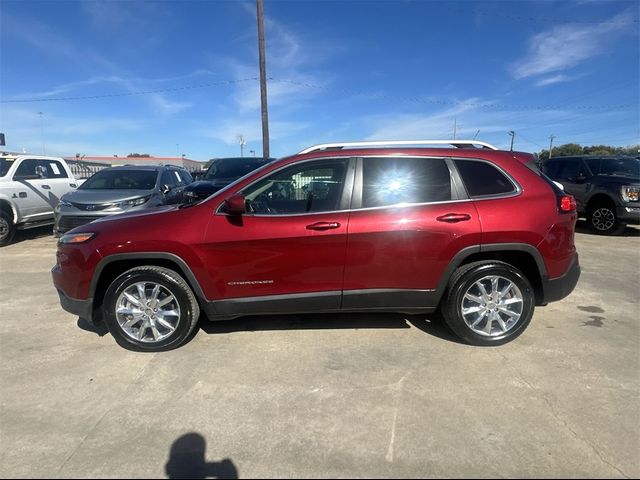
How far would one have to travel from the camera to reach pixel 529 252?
379 cm

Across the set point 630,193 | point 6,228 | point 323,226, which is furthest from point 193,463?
point 630,193

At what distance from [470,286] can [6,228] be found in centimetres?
952

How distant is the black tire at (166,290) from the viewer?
12.3ft

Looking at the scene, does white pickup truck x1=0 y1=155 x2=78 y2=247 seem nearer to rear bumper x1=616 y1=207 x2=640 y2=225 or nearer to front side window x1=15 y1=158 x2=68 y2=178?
front side window x1=15 y1=158 x2=68 y2=178

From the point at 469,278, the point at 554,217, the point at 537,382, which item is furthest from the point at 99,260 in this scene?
the point at 554,217

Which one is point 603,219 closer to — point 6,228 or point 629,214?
point 629,214

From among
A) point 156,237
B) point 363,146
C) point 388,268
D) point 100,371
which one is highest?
point 363,146

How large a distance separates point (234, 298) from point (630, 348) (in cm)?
356

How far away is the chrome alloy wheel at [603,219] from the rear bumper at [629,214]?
204 millimetres

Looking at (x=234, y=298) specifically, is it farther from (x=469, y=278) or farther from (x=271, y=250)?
(x=469, y=278)

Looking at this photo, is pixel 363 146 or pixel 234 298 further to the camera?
pixel 363 146

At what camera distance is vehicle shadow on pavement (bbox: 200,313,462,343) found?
438 cm

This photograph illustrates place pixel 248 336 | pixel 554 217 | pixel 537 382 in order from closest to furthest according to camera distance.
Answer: pixel 537 382 → pixel 554 217 → pixel 248 336

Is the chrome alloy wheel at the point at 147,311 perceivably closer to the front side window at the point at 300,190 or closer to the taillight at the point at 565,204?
the front side window at the point at 300,190
